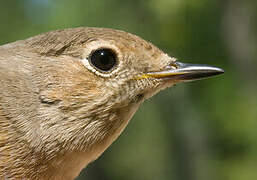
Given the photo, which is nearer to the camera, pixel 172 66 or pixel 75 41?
pixel 75 41

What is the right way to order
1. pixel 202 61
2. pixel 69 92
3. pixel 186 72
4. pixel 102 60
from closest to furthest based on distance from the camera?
pixel 69 92
pixel 102 60
pixel 186 72
pixel 202 61

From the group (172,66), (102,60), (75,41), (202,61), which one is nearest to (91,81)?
(102,60)

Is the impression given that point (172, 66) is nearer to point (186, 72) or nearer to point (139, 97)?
point (186, 72)

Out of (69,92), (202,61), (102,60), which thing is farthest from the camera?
(202,61)

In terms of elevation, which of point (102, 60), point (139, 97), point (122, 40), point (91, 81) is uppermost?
point (122, 40)

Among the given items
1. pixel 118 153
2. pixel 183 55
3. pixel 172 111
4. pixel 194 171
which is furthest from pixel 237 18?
pixel 118 153

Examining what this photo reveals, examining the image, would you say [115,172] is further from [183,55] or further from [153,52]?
[153,52]

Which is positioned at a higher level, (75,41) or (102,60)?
(75,41)

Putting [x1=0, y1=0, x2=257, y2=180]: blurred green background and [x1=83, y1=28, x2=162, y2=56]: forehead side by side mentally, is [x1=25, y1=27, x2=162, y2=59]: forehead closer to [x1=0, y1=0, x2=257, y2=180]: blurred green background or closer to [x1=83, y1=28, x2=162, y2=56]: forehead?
[x1=83, y1=28, x2=162, y2=56]: forehead
